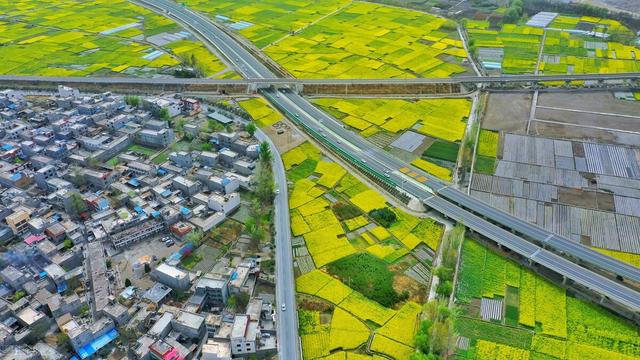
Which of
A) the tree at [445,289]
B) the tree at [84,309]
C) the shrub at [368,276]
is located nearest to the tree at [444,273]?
the tree at [445,289]

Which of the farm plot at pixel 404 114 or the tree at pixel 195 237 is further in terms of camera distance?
the farm plot at pixel 404 114

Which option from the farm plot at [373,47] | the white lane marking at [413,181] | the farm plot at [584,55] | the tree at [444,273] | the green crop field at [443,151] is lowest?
the tree at [444,273]

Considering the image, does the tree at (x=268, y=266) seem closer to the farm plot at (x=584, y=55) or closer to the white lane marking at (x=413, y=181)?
the white lane marking at (x=413, y=181)

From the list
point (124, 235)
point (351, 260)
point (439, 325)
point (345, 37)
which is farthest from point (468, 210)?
point (345, 37)

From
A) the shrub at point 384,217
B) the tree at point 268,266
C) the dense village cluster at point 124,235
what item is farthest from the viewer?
the shrub at point 384,217

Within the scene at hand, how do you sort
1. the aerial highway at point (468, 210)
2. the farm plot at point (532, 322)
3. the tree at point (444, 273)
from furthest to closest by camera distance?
the tree at point (444, 273), the aerial highway at point (468, 210), the farm plot at point (532, 322)

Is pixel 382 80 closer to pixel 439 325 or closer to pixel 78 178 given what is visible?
pixel 78 178
